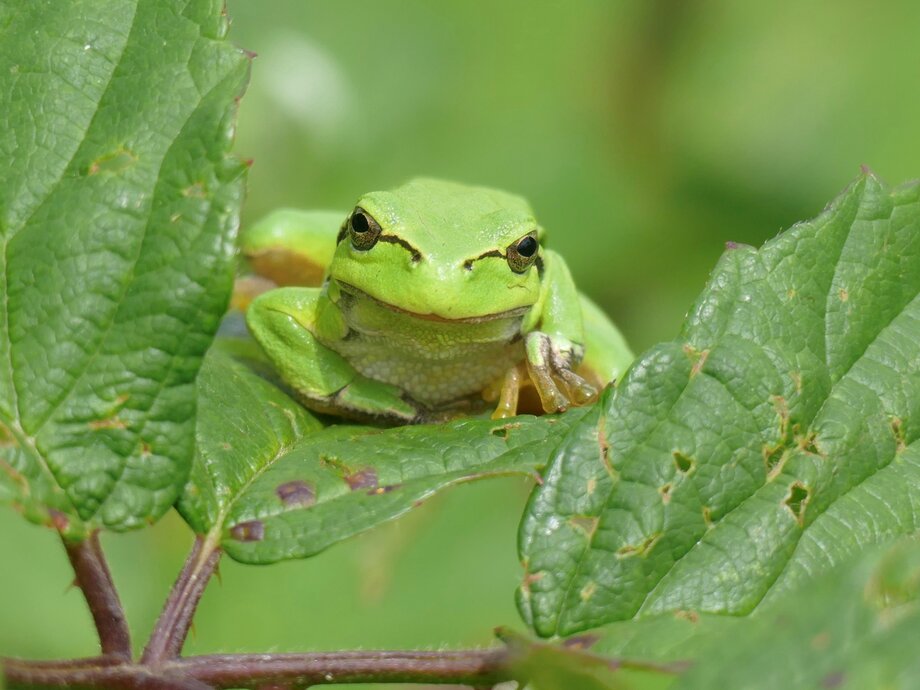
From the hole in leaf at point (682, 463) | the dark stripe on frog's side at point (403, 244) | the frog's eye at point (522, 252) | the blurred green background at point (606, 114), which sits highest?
the dark stripe on frog's side at point (403, 244)

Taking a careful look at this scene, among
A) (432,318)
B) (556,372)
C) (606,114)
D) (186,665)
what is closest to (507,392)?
(556,372)

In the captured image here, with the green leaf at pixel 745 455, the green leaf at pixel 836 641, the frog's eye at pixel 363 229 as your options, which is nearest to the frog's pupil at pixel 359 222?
the frog's eye at pixel 363 229

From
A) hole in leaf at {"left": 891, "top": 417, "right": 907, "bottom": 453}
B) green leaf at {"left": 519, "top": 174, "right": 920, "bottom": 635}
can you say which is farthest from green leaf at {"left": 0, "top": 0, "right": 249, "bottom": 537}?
hole in leaf at {"left": 891, "top": 417, "right": 907, "bottom": 453}

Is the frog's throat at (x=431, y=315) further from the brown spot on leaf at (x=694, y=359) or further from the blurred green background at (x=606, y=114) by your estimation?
the blurred green background at (x=606, y=114)

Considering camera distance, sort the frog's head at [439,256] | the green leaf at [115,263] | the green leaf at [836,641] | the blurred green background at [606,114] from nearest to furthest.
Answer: the green leaf at [836,641] < the green leaf at [115,263] < the frog's head at [439,256] < the blurred green background at [606,114]

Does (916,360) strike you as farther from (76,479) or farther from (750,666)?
(76,479)

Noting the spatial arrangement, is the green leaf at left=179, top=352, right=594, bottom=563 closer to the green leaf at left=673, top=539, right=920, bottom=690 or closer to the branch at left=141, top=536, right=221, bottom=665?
the branch at left=141, top=536, right=221, bottom=665

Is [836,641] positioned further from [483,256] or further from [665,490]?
[483,256]

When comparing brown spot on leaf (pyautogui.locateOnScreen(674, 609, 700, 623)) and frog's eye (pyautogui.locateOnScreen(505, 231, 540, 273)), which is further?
frog's eye (pyautogui.locateOnScreen(505, 231, 540, 273))
